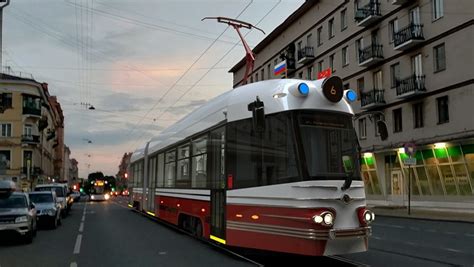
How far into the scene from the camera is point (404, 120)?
116ft

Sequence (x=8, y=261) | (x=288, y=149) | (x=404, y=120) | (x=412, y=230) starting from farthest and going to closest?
(x=404, y=120), (x=412, y=230), (x=8, y=261), (x=288, y=149)

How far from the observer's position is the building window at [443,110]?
31.3 metres

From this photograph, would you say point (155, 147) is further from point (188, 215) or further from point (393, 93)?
point (393, 93)

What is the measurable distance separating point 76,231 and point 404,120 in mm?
24514

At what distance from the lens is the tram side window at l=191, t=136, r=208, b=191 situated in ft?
41.3

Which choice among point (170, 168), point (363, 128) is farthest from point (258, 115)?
point (363, 128)

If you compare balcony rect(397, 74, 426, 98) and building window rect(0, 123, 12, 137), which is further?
building window rect(0, 123, 12, 137)

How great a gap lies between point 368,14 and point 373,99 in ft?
21.0

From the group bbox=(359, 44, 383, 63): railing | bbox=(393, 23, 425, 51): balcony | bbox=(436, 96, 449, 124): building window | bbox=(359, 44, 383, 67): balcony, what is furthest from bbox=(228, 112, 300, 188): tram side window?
bbox=(359, 44, 383, 63): railing

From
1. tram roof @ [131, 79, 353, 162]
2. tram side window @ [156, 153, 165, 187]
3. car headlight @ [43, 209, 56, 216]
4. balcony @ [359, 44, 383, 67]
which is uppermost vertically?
balcony @ [359, 44, 383, 67]

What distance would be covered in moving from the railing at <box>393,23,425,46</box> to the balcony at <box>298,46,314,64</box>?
14.6 metres

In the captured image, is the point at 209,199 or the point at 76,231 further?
the point at 76,231

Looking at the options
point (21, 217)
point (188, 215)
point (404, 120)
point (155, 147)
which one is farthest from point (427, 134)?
point (21, 217)

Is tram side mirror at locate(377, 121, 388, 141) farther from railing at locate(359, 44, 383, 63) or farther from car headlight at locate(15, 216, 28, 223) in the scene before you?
railing at locate(359, 44, 383, 63)
